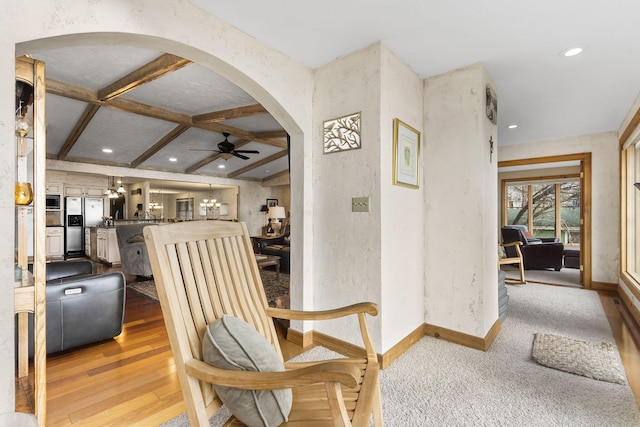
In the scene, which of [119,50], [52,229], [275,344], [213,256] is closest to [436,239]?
[275,344]

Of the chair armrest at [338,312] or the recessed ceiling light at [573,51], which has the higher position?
the recessed ceiling light at [573,51]

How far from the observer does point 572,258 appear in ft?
20.1

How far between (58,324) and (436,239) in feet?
10.4

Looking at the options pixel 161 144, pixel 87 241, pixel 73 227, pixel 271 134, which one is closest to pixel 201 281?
pixel 271 134

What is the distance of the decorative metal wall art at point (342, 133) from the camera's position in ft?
7.85

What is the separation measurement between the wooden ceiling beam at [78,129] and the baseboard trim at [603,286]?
7905 millimetres

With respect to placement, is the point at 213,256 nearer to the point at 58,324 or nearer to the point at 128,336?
the point at 58,324

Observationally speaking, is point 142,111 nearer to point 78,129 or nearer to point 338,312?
point 78,129

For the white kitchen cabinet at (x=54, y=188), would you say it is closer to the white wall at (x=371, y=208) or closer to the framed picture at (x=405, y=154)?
the white wall at (x=371, y=208)

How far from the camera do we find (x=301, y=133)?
2.62 metres

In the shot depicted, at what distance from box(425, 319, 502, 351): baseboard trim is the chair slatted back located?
1.86 metres

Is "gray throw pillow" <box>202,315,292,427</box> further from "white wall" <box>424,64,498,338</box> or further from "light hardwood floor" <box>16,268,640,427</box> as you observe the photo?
"white wall" <box>424,64,498,338</box>

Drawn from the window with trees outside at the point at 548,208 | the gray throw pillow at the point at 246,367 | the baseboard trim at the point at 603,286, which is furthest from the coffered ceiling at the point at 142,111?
the window with trees outside at the point at 548,208

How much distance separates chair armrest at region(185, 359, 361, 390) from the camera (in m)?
0.81
